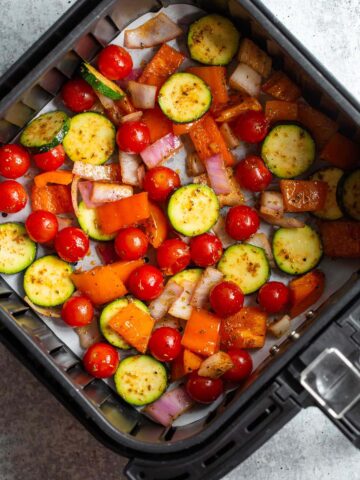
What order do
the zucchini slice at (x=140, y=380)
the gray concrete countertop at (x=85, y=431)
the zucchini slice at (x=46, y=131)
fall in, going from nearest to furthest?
the zucchini slice at (x=46, y=131), the zucchini slice at (x=140, y=380), the gray concrete countertop at (x=85, y=431)

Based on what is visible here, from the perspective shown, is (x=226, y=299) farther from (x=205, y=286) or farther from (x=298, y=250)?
(x=298, y=250)

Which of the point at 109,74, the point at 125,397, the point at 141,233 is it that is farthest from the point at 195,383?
the point at 109,74

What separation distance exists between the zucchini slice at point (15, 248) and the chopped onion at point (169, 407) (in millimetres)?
807

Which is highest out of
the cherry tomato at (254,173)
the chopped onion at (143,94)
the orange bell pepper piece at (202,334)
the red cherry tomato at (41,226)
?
the cherry tomato at (254,173)

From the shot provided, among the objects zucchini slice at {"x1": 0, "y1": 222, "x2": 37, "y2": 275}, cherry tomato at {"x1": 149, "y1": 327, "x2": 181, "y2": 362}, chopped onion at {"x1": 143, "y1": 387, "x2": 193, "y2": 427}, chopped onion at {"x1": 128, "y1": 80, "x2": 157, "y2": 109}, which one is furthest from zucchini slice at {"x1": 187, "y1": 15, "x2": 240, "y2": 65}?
chopped onion at {"x1": 143, "y1": 387, "x2": 193, "y2": 427}

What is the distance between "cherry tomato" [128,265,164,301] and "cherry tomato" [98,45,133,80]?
830 millimetres

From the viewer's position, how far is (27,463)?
296 cm

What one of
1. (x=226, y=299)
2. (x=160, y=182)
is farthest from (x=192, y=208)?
(x=226, y=299)

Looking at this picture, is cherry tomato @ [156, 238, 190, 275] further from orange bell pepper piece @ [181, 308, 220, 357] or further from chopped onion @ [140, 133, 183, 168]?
chopped onion @ [140, 133, 183, 168]

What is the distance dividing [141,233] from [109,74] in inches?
27.0

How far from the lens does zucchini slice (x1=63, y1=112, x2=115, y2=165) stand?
2.88 metres

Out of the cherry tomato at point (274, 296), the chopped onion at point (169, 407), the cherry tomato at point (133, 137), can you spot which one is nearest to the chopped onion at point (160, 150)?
the cherry tomato at point (133, 137)

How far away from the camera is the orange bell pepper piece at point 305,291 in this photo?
2852mm

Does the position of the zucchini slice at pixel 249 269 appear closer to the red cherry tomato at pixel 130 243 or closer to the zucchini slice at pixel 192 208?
the zucchini slice at pixel 192 208
